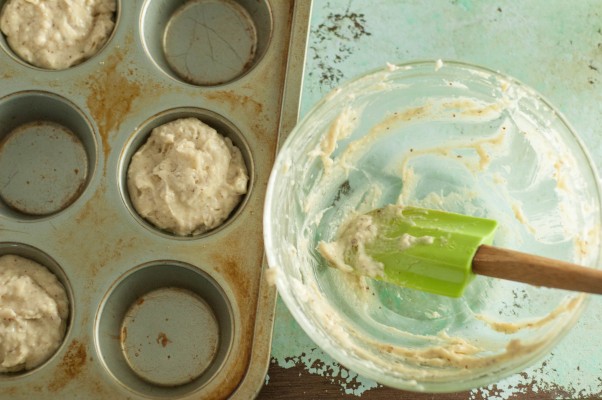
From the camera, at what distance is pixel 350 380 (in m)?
2.33

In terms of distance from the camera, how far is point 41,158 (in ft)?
7.88

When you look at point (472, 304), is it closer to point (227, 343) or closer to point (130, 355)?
point (227, 343)

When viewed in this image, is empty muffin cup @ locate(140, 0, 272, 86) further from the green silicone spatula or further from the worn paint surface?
the green silicone spatula

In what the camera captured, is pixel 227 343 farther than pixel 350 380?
No

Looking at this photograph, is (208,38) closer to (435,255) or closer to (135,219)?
(135,219)

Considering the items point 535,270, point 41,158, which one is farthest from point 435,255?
point 41,158

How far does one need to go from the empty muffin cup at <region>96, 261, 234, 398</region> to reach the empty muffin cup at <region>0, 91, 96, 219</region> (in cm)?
44

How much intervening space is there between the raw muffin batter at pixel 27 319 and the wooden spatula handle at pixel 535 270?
1.41 m

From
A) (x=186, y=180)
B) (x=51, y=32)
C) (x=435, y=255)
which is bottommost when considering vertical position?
(x=435, y=255)

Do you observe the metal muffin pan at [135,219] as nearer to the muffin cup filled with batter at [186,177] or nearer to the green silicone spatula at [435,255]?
the muffin cup filled with batter at [186,177]

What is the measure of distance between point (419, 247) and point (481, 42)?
40.1 inches

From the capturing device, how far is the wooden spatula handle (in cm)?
170

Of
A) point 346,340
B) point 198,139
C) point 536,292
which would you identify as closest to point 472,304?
point 536,292

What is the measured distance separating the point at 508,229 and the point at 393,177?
446mm
